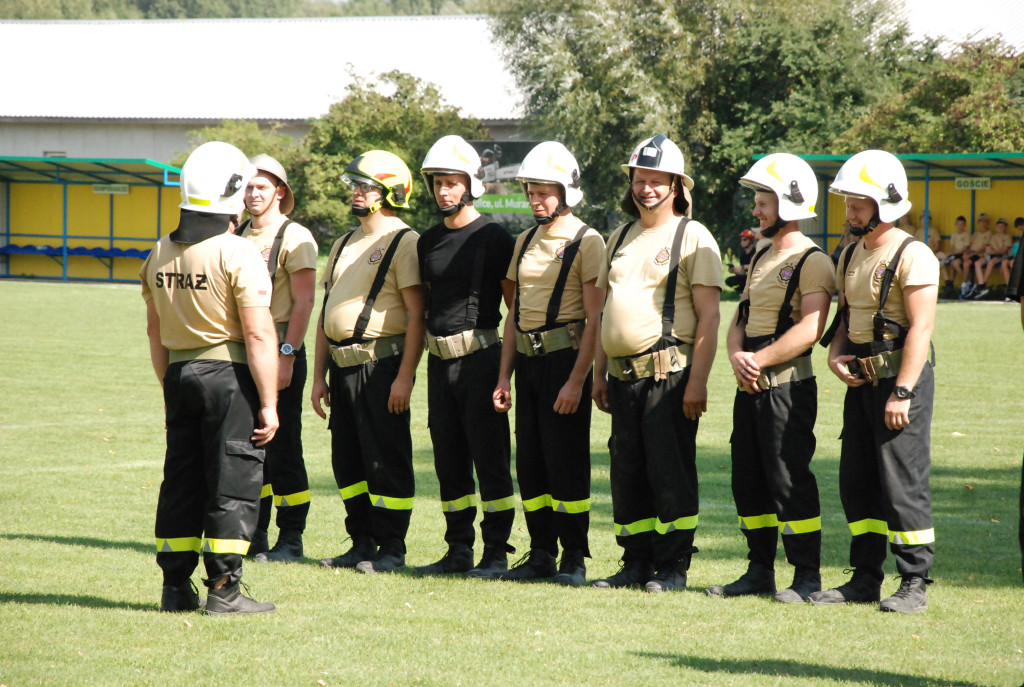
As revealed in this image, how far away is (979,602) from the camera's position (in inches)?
240

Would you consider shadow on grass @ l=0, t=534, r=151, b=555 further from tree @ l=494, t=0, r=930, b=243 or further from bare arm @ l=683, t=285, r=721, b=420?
tree @ l=494, t=0, r=930, b=243

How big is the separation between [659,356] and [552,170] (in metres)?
1.27

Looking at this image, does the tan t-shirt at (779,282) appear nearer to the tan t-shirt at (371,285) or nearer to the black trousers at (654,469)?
the black trousers at (654,469)

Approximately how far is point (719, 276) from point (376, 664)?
9.22 ft

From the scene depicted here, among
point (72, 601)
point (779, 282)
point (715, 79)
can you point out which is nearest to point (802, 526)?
point (779, 282)

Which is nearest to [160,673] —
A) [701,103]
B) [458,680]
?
[458,680]

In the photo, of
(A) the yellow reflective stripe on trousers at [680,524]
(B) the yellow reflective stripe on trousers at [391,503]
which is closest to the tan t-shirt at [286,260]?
(B) the yellow reflective stripe on trousers at [391,503]

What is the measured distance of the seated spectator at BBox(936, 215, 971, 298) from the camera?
2967 centimetres

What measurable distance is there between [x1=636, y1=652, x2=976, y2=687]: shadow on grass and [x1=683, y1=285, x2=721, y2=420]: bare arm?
156cm

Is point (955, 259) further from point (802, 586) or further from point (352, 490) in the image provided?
point (352, 490)

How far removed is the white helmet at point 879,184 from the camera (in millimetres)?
5996

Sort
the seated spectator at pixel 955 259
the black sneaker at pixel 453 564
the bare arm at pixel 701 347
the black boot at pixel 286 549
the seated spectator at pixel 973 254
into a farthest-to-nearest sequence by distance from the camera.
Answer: the seated spectator at pixel 955 259 < the seated spectator at pixel 973 254 < the black boot at pixel 286 549 < the black sneaker at pixel 453 564 < the bare arm at pixel 701 347

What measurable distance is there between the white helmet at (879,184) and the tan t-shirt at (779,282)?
0.37 meters

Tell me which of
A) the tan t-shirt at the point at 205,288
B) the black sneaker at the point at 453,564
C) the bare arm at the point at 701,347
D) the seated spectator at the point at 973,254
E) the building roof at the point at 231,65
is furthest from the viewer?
the building roof at the point at 231,65
